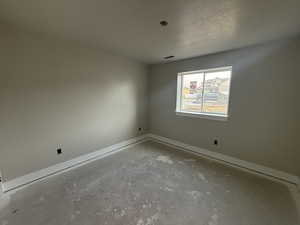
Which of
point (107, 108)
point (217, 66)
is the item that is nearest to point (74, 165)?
point (107, 108)

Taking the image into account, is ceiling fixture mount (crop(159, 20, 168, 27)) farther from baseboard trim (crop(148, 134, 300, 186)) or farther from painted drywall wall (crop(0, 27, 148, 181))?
baseboard trim (crop(148, 134, 300, 186))

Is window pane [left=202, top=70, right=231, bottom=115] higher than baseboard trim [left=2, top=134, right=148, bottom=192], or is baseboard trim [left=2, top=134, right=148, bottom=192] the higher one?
window pane [left=202, top=70, right=231, bottom=115]

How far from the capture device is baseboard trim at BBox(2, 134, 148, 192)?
6.44 feet

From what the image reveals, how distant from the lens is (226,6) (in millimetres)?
1359

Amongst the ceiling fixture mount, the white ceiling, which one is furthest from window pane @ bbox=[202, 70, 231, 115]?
the ceiling fixture mount

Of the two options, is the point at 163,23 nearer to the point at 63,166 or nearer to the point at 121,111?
the point at 121,111

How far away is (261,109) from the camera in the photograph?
2.34 metres

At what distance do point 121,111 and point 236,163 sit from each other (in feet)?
9.07

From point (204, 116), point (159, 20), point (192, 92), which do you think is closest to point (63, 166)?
point (159, 20)

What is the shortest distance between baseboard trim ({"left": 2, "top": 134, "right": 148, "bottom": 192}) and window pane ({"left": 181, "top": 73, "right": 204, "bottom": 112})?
1.79 m

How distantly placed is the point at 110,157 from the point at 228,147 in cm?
251

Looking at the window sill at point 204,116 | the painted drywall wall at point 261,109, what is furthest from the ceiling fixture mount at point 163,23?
the window sill at point 204,116

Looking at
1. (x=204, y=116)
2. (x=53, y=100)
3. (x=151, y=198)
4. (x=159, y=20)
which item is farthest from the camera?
(x=204, y=116)

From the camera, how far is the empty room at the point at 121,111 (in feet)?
4.92
